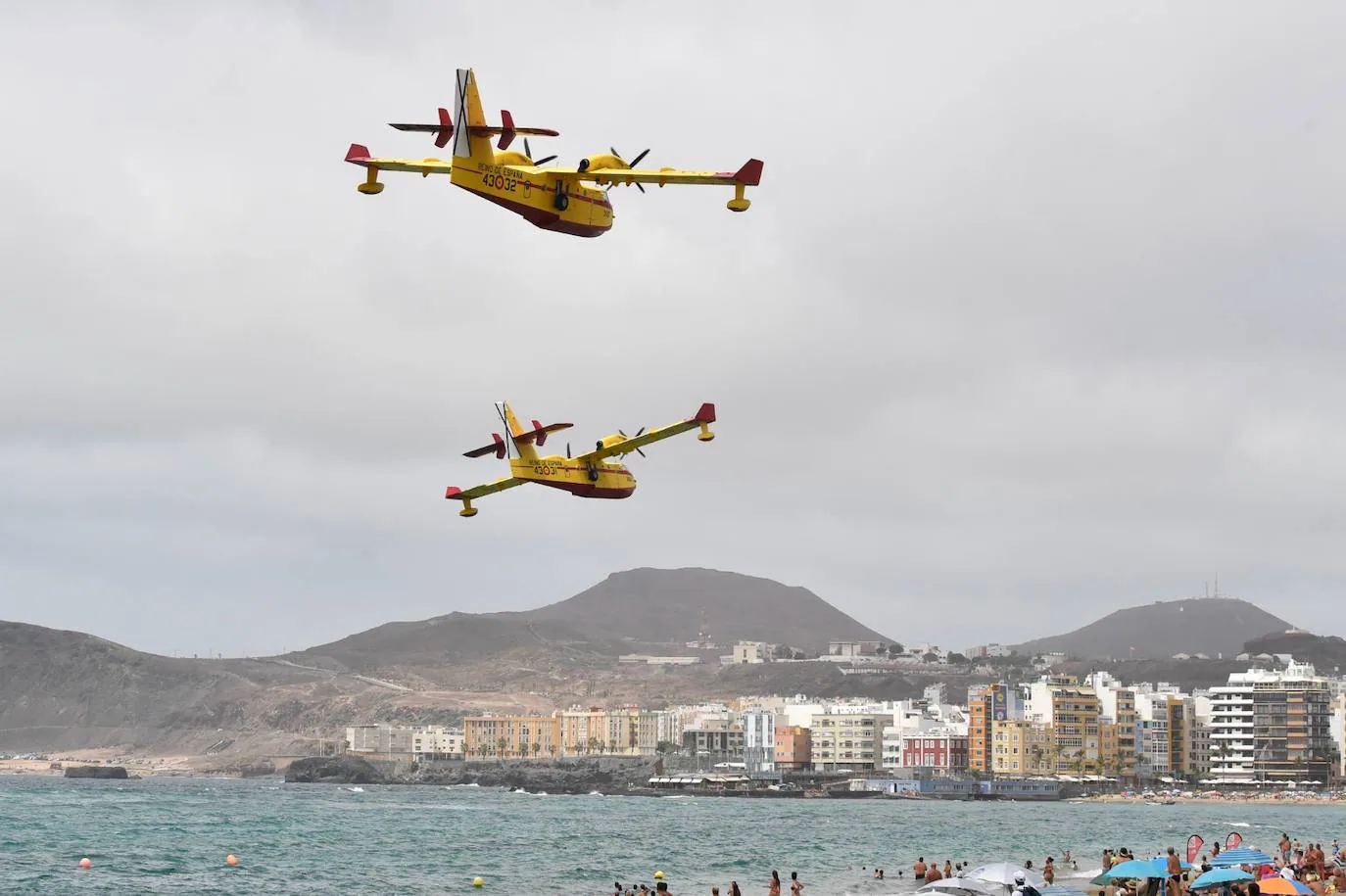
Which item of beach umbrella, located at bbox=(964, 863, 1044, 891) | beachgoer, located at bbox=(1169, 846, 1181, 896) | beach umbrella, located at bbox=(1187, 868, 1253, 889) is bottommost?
beach umbrella, located at bbox=(964, 863, 1044, 891)

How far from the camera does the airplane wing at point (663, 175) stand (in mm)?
45719

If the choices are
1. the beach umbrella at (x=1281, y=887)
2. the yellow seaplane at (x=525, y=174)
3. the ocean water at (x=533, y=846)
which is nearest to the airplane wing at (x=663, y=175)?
the yellow seaplane at (x=525, y=174)

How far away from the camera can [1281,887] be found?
52.0m

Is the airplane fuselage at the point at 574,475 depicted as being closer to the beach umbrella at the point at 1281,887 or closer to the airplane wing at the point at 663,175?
the airplane wing at the point at 663,175

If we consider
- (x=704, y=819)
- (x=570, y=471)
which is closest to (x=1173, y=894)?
(x=570, y=471)

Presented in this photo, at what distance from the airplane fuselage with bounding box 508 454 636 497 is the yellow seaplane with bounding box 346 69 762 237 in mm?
11105

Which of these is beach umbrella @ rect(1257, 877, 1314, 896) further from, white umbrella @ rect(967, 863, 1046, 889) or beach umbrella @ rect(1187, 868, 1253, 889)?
white umbrella @ rect(967, 863, 1046, 889)

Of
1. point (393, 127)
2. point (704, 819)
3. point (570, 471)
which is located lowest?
point (704, 819)

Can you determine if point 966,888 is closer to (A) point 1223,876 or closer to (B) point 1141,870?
(B) point 1141,870

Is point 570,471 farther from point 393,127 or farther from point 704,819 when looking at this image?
point 704,819

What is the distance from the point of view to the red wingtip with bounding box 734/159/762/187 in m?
45.6

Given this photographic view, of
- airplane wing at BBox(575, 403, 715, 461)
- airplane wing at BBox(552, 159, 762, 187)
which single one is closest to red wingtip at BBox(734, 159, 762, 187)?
airplane wing at BBox(552, 159, 762, 187)

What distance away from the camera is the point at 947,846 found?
13425 cm

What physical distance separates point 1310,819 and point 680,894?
116886 millimetres
